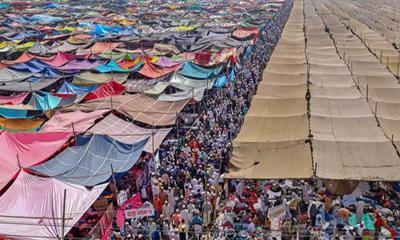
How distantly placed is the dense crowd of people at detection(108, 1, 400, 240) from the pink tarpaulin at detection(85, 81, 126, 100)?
18.2ft

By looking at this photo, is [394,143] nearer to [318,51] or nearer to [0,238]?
[0,238]

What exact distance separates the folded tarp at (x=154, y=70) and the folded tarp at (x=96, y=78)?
1263 millimetres

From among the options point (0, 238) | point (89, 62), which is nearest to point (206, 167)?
point (0, 238)

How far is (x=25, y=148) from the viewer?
17703mm

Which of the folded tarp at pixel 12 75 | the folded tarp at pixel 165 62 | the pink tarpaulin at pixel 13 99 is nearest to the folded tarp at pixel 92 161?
the pink tarpaulin at pixel 13 99

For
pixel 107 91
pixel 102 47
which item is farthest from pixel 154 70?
pixel 102 47

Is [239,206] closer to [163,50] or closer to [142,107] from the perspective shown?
[142,107]

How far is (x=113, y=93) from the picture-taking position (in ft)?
87.1

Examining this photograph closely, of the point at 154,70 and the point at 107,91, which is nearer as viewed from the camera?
the point at 107,91

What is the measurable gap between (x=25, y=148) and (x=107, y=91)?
9.23 m

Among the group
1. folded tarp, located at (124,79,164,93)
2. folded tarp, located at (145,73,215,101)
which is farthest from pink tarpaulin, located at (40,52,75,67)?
folded tarp, located at (145,73,215,101)

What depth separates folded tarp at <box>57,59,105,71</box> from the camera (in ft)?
113

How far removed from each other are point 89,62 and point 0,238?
2558cm

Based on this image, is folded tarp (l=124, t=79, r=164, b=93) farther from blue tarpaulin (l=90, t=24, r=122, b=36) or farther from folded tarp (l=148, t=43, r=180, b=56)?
blue tarpaulin (l=90, t=24, r=122, b=36)
